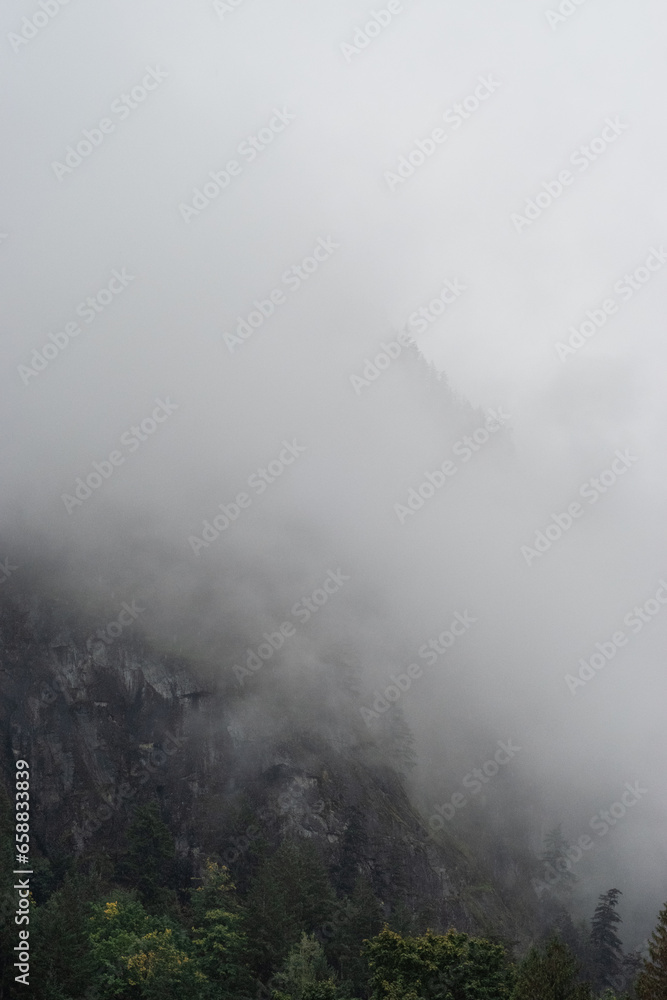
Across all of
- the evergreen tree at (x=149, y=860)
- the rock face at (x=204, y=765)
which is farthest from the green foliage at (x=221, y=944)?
the rock face at (x=204, y=765)

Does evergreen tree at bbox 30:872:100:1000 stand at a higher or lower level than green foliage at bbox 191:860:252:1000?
lower

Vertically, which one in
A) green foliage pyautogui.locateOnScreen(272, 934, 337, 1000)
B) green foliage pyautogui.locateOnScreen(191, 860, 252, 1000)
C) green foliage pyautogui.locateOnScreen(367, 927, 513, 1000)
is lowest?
green foliage pyautogui.locateOnScreen(191, 860, 252, 1000)

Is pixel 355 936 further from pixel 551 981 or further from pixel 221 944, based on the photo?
pixel 551 981

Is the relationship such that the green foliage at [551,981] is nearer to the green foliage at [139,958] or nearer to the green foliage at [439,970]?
the green foliage at [439,970]

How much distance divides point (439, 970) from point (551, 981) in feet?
25.3

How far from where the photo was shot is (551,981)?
52.4 meters

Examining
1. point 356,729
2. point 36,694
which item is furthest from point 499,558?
point 36,694

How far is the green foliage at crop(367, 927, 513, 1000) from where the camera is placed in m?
55.6

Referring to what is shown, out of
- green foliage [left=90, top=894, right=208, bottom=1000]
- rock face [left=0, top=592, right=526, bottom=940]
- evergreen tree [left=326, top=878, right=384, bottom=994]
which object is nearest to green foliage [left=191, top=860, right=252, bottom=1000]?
green foliage [left=90, top=894, right=208, bottom=1000]

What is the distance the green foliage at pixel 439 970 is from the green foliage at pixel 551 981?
7.61 ft

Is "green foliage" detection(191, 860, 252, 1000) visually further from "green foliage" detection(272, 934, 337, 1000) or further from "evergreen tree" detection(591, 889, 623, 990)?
"evergreen tree" detection(591, 889, 623, 990)

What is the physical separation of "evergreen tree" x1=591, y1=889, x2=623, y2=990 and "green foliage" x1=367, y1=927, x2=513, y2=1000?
54.0 m

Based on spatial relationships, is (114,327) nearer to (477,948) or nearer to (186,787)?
(186,787)

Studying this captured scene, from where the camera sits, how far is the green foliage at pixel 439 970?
55.6 m
